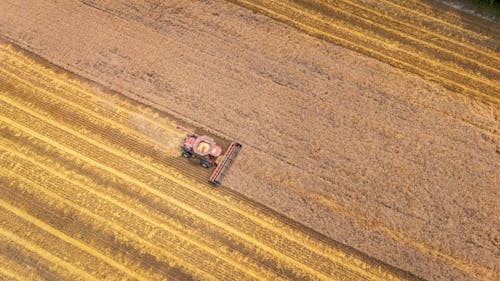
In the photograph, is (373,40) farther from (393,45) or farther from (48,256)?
(48,256)

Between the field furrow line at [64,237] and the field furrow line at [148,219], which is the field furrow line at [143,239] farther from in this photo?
the field furrow line at [64,237]

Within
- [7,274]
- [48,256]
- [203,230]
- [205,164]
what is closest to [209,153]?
[205,164]

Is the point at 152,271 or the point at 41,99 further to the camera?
the point at 41,99

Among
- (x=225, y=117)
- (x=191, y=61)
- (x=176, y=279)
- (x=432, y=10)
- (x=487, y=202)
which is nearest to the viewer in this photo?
(x=176, y=279)

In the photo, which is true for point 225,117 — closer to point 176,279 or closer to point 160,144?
point 160,144

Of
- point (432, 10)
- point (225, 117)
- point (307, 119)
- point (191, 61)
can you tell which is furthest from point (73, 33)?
point (432, 10)

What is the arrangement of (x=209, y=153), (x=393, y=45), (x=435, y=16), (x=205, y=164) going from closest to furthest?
(x=209, y=153) < (x=205, y=164) < (x=393, y=45) < (x=435, y=16)
